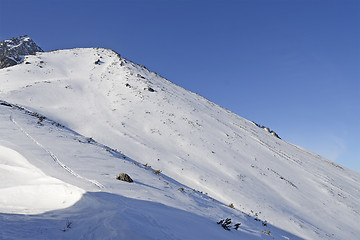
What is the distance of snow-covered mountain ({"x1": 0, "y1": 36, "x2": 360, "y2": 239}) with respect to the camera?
22.1ft

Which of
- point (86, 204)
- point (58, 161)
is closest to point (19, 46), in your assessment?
point (58, 161)

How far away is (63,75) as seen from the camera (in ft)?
136

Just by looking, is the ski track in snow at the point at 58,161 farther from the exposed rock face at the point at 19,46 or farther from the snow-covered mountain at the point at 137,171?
the exposed rock face at the point at 19,46

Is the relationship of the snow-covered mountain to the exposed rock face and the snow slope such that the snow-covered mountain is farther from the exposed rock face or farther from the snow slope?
the exposed rock face

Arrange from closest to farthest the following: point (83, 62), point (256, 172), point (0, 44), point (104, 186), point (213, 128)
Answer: point (104, 186)
point (256, 172)
point (213, 128)
point (83, 62)
point (0, 44)

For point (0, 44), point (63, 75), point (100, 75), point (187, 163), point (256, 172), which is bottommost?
point (187, 163)

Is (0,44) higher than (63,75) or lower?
higher

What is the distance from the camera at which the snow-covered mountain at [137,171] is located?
22.1 feet

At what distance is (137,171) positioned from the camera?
13062 mm

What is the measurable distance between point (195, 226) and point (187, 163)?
13.1m

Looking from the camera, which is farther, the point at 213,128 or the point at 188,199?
the point at 213,128

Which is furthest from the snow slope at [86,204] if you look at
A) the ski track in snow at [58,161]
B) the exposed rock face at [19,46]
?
the exposed rock face at [19,46]

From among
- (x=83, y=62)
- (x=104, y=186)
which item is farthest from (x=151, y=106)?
(x=83, y=62)

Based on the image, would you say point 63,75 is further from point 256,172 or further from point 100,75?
point 256,172
